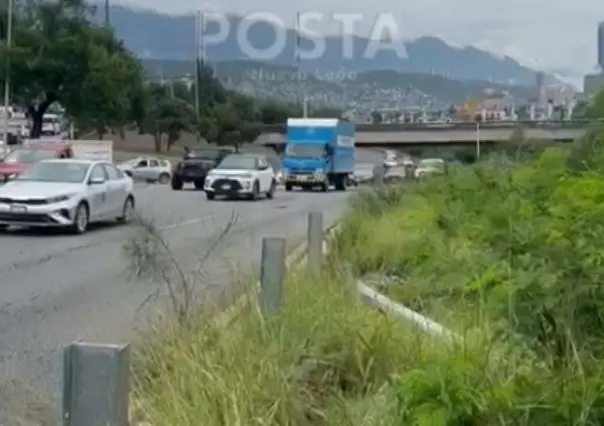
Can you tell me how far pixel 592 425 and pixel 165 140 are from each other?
3756 inches

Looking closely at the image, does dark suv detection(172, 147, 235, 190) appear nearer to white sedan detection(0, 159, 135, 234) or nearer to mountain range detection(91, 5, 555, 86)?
mountain range detection(91, 5, 555, 86)

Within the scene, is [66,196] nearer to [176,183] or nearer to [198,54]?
[176,183]

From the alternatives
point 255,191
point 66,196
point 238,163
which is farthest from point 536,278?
point 238,163

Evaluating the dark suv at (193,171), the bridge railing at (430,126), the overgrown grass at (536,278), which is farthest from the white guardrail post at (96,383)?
the dark suv at (193,171)

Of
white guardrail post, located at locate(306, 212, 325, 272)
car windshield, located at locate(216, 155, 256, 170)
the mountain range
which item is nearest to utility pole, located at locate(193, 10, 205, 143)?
the mountain range

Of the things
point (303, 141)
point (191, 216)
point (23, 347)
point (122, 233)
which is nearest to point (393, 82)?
point (303, 141)

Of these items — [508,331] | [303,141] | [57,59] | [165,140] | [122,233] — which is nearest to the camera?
[508,331]

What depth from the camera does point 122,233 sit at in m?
21.4

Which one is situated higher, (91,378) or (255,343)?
(91,378)

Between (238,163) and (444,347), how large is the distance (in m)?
34.6

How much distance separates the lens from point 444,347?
574 cm

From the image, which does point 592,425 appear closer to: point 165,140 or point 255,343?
point 255,343

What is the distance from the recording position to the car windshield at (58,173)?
22141mm

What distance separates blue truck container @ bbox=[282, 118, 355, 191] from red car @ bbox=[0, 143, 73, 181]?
9.84 metres
